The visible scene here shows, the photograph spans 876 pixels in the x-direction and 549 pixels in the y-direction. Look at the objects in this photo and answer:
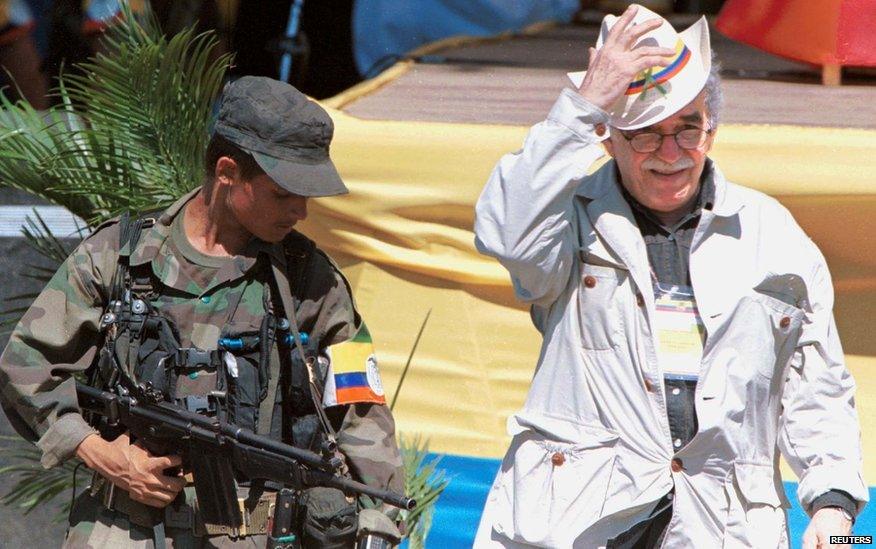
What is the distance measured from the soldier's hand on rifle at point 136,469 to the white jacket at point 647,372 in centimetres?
71

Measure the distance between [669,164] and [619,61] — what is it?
0.24 m

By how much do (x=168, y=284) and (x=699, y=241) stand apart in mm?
1127

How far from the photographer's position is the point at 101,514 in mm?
2934

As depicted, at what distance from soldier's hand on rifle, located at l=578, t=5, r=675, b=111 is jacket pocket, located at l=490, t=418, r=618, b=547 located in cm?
69

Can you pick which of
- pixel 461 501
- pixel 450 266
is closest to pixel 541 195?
pixel 450 266

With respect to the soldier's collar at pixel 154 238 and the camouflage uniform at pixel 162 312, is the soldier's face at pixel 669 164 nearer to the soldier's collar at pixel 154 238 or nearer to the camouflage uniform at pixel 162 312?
the camouflage uniform at pixel 162 312

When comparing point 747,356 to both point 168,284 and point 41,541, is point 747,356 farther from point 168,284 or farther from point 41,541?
point 41,541

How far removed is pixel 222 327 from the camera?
2.91 m

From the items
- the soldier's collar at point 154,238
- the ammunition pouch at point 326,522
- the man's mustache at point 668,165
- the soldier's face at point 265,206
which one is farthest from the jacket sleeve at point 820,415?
the soldier's collar at point 154,238

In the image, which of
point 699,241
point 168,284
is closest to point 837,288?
point 699,241

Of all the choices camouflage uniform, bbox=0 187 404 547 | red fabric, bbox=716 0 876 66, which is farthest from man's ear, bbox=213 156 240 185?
red fabric, bbox=716 0 876 66

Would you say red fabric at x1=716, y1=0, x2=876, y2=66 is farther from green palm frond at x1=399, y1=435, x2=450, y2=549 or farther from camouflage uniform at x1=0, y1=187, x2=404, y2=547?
camouflage uniform at x1=0, y1=187, x2=404, y2=547

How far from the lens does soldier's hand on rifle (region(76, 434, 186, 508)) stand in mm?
2840

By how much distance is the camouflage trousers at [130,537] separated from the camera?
289cm
